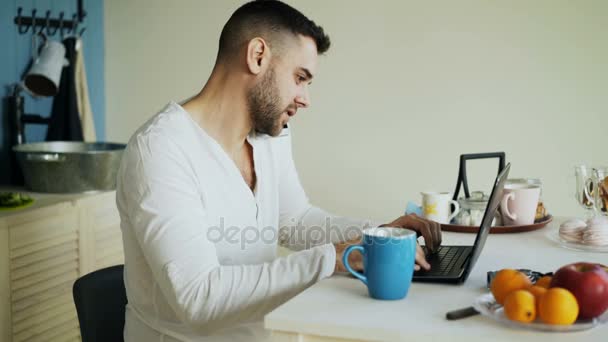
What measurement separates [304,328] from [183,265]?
349 mm

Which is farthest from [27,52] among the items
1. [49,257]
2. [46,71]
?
[49,257]

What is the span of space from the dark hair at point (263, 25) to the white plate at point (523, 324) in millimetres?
826

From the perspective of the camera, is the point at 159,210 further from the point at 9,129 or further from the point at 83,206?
the point at 9,129

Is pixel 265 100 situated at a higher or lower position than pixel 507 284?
higher

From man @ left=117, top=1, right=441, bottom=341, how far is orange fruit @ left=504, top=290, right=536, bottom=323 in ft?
0.96

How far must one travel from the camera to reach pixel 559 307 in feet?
3.08

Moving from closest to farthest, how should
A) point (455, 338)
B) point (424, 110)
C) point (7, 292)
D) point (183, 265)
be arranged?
point (455, 338) < point (183, 265) < point (7, 292) < point (424, 110)

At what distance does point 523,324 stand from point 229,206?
768 millimetres

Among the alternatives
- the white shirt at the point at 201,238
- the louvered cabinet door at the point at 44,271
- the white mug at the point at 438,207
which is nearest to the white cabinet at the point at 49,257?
the louvered cabinet door at the point at 44,271

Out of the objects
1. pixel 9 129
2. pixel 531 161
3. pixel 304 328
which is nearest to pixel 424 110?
pixel 531 161

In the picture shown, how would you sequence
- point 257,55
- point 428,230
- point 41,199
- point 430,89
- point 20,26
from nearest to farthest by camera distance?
point 428,230
point 257,55
point 41,199
point 20,26
point 430,89

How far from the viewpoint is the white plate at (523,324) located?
37.0 inches

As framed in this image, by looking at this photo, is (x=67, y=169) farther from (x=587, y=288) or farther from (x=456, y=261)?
(x=587, y=288)

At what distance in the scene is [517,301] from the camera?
3.14ft
